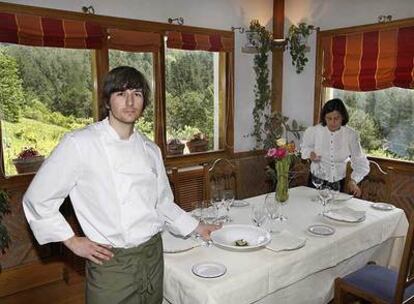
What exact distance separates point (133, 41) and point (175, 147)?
1100 mm

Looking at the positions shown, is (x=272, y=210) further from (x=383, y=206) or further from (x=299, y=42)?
(x=299, y=42)

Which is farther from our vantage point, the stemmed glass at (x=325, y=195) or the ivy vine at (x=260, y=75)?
the ivy vine at (x=260, y=75)

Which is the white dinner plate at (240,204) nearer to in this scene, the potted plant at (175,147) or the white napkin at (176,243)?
the white napkin at (176,243)

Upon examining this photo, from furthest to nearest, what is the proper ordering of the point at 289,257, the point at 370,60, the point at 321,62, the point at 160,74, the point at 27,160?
the point at 321,62, the point at 370,60, the point at 160,74, the point at 27,160, the point at 289,257

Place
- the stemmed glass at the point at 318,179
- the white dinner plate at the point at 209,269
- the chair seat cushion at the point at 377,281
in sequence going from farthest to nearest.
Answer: the stemmed glass at the point at 318,179, the chair seat cushion at the point at 377,281, the white dinner plate at the point at 209,269

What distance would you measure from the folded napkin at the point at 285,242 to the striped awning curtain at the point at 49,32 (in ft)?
7.03

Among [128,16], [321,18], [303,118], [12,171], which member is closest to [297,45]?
[321,18]

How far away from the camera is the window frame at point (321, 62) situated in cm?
350

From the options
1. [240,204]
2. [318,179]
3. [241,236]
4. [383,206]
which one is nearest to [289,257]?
[241,236]

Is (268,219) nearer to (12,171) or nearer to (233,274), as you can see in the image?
(233,274)

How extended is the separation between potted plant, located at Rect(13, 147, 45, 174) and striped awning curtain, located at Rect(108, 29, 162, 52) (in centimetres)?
107

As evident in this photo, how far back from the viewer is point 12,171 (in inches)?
114

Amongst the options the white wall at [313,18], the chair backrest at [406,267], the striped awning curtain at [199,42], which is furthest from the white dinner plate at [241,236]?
the white wall at [313,18]

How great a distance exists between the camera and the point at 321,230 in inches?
80.3
